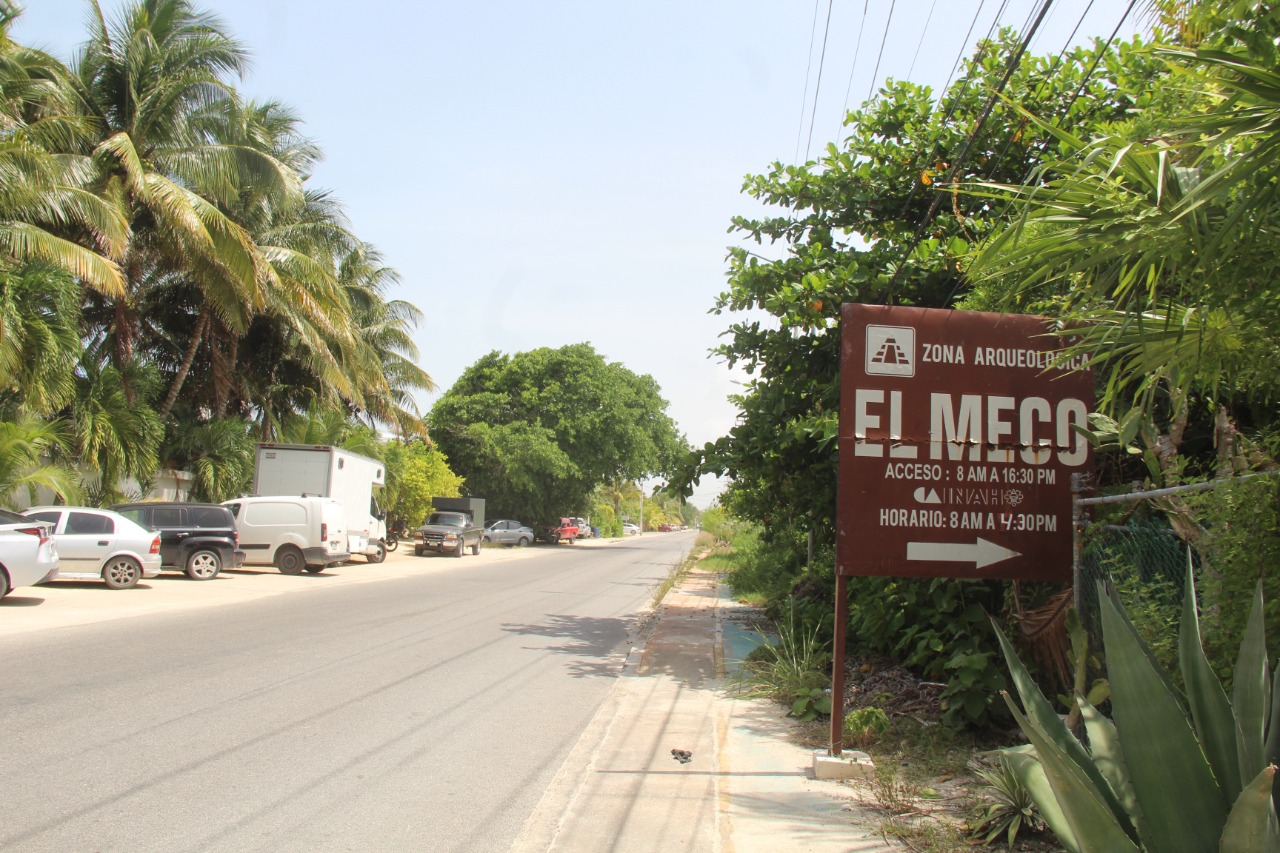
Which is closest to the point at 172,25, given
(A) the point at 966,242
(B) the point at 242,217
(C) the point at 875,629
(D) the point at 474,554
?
(B) the point at 242,217

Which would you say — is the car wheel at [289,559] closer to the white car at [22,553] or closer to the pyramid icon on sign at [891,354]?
the white car at [22,553]

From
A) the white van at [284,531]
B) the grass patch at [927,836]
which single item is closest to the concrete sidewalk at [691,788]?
the grass patch at [927,836]

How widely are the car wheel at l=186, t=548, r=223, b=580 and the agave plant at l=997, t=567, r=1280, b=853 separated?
1974 cm

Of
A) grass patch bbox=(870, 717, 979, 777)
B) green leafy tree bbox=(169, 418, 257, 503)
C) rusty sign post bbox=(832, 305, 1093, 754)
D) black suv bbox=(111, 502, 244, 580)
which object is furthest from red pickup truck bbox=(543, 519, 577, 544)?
rusty sign post bbox=(832, 305, 1093, 754)

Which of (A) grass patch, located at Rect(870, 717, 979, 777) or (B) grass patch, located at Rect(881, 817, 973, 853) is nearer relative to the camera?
(B) grass patch, located at Rect(881, 817, 973, 853)

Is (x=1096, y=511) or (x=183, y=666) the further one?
(x=183, y=666)

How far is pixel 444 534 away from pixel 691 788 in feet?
93.9

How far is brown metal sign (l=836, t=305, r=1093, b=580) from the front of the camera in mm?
6559

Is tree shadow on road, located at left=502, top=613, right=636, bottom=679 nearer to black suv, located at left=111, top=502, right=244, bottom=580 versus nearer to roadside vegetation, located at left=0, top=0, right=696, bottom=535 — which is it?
roadside vegetation, located at left=0, top=0, right=696, bottom=535

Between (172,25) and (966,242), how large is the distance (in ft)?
75.4

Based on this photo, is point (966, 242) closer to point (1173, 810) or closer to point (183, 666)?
point (1173, 810)

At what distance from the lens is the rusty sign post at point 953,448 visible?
21.5 feet

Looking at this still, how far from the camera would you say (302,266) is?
25750 millimetres

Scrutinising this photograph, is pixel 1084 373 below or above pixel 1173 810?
above
